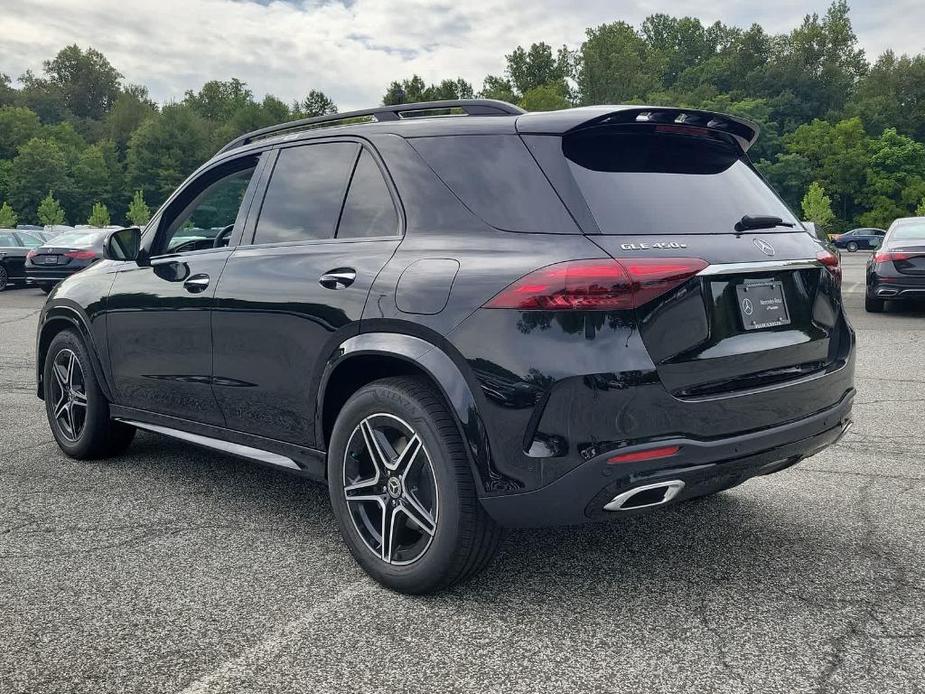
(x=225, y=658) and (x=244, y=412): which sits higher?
(x=244, y=412)

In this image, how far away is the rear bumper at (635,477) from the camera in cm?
278

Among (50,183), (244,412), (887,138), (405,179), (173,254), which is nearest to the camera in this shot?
(405,179)

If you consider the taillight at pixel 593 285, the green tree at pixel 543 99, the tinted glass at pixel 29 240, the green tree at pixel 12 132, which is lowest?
the taillight at pixel 593 285

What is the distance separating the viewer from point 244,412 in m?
3.96

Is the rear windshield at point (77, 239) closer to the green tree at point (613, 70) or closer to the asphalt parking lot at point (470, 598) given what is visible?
the asphalt parking lot at point (470, 598)

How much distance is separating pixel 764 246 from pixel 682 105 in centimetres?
7495

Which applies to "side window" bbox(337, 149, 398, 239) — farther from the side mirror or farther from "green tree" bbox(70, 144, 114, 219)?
"green tree" bbox(70, 144, 114, 219)

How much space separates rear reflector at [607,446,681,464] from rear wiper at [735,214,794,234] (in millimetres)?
934

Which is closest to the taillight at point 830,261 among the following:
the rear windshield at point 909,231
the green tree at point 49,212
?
the rear windshield at point 909,231

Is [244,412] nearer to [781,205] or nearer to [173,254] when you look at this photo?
[173,254]

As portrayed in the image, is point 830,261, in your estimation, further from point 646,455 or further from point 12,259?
point 12,259

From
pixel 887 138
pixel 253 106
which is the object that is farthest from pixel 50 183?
pixel 887 138

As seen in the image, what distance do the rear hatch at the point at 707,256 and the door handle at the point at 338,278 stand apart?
0.94 metres

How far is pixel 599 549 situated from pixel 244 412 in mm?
1647
